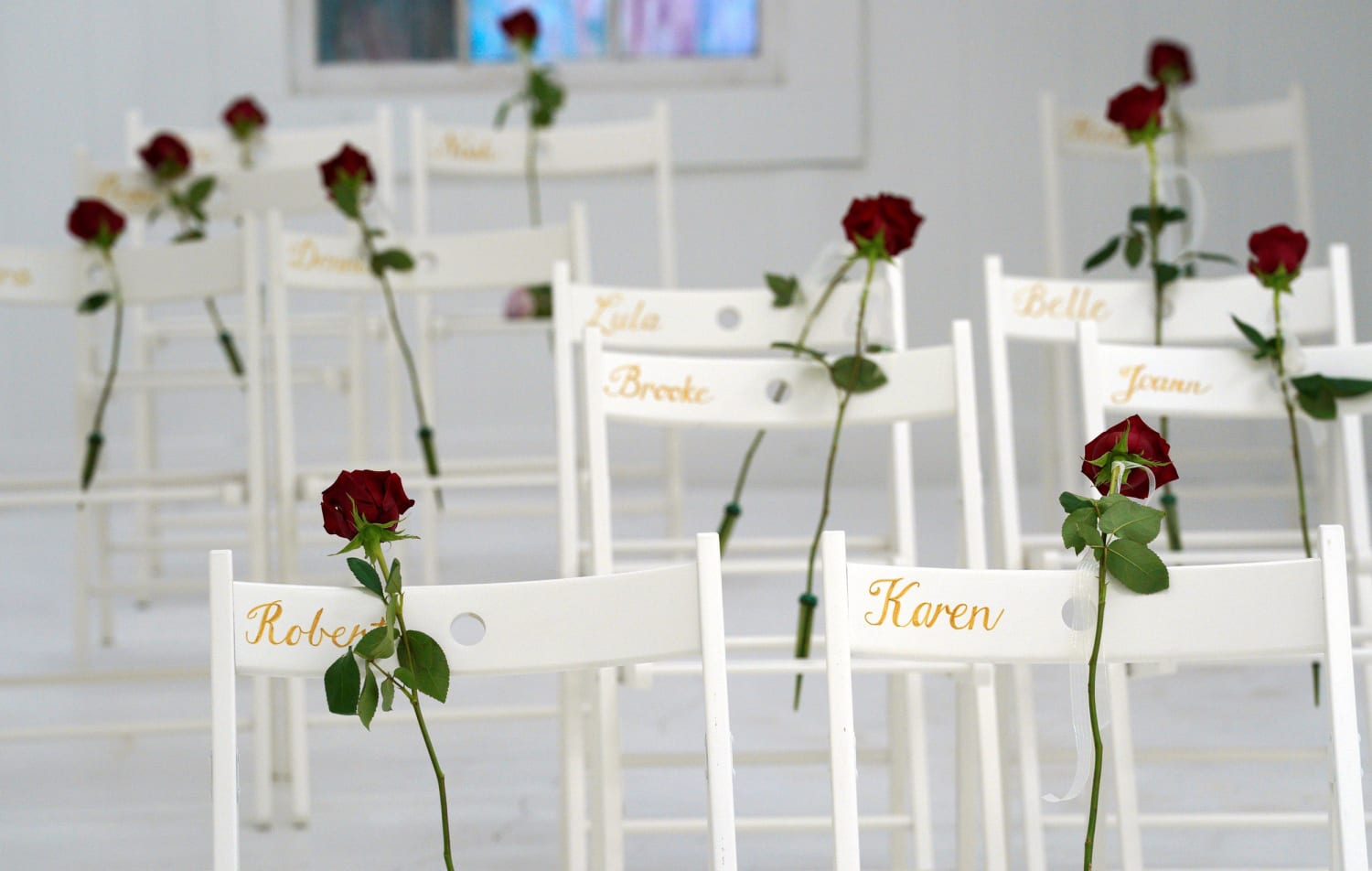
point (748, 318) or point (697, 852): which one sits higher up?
point (748, 318)

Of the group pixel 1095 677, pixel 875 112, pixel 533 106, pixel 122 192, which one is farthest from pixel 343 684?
pixel 875 112

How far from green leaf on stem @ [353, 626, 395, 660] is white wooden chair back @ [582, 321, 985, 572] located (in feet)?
1.87

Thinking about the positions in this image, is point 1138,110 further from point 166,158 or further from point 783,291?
point 166,158

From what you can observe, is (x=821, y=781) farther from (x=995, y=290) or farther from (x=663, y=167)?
(x=663, y=167)

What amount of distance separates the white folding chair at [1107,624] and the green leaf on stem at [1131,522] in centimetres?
3

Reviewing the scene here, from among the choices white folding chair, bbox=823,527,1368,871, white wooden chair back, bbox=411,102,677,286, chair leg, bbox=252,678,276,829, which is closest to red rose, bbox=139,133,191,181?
white wooden chair back, bbox=411,102,677,286

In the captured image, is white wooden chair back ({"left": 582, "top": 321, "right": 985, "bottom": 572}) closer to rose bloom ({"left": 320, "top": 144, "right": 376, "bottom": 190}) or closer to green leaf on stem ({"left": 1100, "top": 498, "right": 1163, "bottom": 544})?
green leaf on stem ({"left": 1100, "top": 498, "right": 1163, "bottom": 544})

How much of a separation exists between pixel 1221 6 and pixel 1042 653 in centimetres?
412

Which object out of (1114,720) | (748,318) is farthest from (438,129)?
(1114,720)

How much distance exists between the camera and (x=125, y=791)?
82.6 inches

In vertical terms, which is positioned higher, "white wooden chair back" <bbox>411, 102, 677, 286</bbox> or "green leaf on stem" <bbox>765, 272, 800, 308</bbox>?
"white wooden chair back" <bbox>411, 102, 677, 286</bbox>

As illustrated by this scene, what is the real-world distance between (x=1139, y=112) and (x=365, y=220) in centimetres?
112

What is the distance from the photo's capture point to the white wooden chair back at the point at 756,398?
5.00 ft

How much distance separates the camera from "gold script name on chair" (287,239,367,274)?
2.18m
